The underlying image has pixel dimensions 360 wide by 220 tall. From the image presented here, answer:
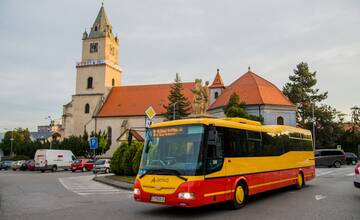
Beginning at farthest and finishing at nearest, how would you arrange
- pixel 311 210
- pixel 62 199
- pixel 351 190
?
pixel 351 190 < pixel 62 199 < pixel 311 210

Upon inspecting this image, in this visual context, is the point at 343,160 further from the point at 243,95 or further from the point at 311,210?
the point at 311,210

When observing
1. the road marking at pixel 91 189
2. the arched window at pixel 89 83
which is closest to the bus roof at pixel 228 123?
the road marking at pixel 91 189

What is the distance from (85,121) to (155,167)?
65.1m

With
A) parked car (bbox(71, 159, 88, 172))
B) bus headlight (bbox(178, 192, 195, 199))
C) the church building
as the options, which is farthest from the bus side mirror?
the church building

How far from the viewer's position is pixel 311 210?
10.6 meters

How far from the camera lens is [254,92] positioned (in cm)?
5206

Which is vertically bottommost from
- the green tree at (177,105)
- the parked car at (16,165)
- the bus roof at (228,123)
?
the parked car at (16,165)

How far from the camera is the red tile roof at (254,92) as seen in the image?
50875mm

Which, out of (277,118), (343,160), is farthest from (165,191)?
(277,118)

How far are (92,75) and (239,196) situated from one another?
213ft

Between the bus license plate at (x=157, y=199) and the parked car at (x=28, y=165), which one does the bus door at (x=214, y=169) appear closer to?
the bus license plate at (x=157, y=199)

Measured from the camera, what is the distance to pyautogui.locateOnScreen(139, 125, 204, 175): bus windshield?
9969 millimetres

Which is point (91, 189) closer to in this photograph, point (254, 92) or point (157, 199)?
point (157, 199)

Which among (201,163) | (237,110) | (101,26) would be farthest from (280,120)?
(201,163)
